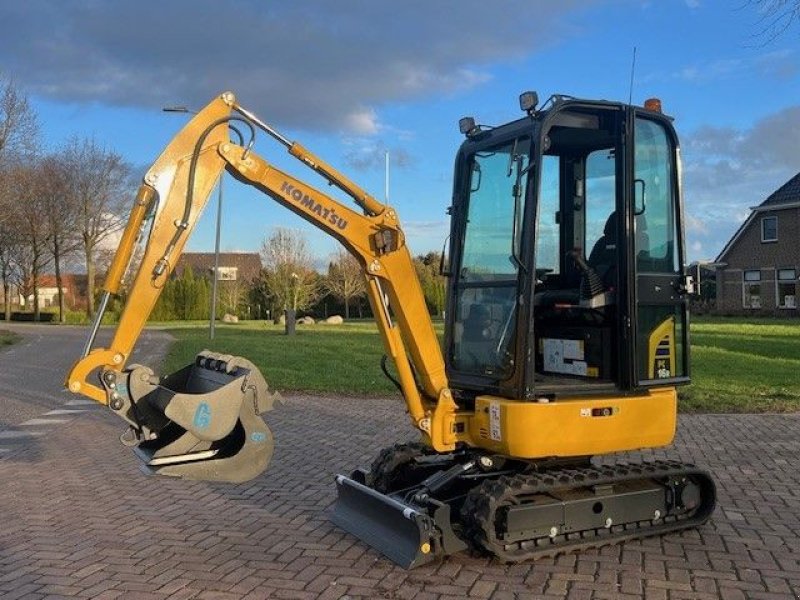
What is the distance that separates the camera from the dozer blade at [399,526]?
17.1 feet

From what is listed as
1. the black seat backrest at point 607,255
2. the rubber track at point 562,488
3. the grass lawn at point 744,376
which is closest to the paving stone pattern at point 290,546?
the rubber track at point 562,488

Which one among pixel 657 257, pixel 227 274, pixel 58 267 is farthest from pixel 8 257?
pixel 657 257

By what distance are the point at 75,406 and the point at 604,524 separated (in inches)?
401

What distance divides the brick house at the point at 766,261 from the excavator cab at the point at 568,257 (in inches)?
1690

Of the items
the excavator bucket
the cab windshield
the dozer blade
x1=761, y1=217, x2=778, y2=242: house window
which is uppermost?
x1=761, y1=217, x2=778, y2=242: house window

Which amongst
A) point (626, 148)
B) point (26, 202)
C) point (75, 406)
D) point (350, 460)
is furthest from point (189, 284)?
point (626, 148)

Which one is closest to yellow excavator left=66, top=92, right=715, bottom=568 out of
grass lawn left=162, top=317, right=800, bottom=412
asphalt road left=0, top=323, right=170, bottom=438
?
asphalt road left=0, top=323, right=170, bottom=438

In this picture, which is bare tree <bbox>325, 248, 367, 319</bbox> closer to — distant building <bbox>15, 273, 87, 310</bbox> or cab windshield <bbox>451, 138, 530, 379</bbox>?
distant building <bbox>15, 273, 87, 310</bbox>

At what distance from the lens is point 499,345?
19.1 feet

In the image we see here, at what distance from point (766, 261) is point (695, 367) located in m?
34.1

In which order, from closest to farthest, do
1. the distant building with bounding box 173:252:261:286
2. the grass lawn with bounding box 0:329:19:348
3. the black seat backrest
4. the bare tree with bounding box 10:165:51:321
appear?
the black seat backrest → the grass lawn with bounding box 0:329:19:348 → the bare tree with bounding box 10:165:51:321 → the distant building with bounding box 173:252:261:286

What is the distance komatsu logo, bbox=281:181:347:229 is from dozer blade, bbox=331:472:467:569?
195cm

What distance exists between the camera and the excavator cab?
5672 millimetres

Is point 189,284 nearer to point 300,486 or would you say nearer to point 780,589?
point 300,486
